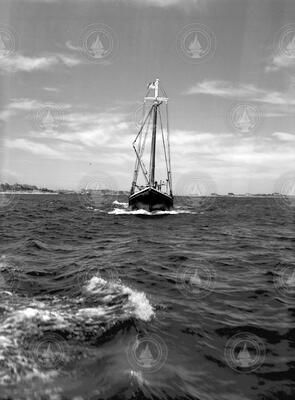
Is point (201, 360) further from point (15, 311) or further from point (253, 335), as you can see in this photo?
point (15, 311)

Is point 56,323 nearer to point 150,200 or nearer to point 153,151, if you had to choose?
point 150,200

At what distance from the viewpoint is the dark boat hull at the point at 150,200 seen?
40312 mm

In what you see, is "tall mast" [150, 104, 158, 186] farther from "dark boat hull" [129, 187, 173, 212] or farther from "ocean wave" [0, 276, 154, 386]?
"ocean wave" [0, 276, 154, 386]

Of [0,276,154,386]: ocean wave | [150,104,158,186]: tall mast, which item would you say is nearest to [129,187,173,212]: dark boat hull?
[150,104,158,186]: tall mast

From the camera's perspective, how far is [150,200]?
40.3 metres

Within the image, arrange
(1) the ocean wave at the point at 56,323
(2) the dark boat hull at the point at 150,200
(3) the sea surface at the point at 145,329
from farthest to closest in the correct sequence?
(2) the dark boat hull at the point at 150,200, (1) the ocean wave at the point at 56,323, (3) the sea surface at the point at 145,329

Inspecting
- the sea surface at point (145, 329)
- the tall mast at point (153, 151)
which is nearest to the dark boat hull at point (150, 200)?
the tall mast at point (153, 151)

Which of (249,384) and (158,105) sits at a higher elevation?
(158,105)

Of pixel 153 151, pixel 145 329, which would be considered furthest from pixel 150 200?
pixel 145 329

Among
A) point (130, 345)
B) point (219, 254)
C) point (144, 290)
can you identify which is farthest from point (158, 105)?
point (130, 345)

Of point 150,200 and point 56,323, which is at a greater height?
point 150,200

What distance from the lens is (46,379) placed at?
4.55 metres

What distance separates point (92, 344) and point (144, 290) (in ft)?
11.4

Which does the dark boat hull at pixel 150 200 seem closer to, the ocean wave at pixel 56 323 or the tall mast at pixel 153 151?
the tall mast at pixel 153 151
